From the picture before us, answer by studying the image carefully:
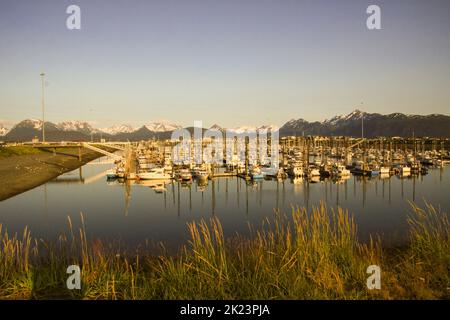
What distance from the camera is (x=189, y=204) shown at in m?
34.6

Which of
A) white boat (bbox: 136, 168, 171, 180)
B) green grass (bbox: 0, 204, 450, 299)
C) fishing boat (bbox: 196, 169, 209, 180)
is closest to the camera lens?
green grass (bbox: 0, 204, 450, 299)

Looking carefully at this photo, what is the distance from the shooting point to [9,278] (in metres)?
8.38

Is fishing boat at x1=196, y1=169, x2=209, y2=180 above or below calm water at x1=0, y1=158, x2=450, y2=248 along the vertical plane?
above

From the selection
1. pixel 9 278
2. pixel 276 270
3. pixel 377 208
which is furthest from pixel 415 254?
pixel 377 208

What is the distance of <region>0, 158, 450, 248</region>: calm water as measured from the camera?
2462cm

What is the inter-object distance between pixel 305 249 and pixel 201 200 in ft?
96.7

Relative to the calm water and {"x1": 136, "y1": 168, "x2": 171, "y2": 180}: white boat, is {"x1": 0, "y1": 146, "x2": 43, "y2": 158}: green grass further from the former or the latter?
{"x1": 136, "y1": 168, "x2": 171, "y2": 180}: white boat

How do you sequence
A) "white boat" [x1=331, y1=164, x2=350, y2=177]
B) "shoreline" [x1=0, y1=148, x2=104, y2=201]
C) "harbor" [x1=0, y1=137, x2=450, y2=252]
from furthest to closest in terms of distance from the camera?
"white boat" [x1=331, y1=164, x2=350, y2=177], "shoreline" [x1=0, y1=148, x2=104, y2=201], "harbor" [x1=0, y1=137, x2=450, y2=252]

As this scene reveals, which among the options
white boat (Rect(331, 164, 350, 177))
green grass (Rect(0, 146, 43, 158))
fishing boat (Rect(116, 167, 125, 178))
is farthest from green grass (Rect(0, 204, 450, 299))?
green grass (Rect(0, 146, 43, 158))

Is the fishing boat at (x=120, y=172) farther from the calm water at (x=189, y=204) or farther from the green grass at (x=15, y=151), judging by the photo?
the green grass at (x=15, y=151)

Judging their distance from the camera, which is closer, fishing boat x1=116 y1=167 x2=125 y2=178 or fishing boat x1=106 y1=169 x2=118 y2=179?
fishing boat x1=106 y1=169 x2=118 y2=179

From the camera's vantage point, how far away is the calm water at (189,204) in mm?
24625

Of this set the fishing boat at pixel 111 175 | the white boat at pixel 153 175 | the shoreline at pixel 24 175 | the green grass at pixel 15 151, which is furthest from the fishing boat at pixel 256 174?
the green grass at pixel 15 151
